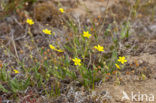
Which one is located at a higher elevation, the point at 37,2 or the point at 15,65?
the point at 37,2

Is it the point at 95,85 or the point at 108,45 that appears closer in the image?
the point at 95,85

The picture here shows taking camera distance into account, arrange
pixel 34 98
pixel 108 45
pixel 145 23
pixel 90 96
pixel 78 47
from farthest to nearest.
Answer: pixel 145 23 < pixel 108 45 < pixel 78 47 < pixel 34 98 < pixel 90 96

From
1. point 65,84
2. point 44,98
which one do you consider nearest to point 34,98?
point 44,98

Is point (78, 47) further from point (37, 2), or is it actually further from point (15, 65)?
point (37, 2)

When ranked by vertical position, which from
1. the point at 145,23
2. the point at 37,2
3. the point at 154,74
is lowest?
the point at 154,74

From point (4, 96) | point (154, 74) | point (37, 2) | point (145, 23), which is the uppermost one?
point (37, 2)

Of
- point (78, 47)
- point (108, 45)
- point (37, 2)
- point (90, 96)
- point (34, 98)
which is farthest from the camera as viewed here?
point (37, 2)

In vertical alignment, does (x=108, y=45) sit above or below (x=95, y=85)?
above

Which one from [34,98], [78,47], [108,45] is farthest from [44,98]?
[108,45]

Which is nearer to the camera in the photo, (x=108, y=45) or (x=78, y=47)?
(x=78, y=47)

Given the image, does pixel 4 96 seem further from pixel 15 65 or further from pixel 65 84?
pixel 65 84
